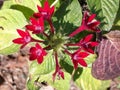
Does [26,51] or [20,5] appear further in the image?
[26,51]

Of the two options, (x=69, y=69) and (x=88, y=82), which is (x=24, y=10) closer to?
(x=69, y=69)

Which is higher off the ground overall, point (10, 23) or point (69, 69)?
point (10, 23)

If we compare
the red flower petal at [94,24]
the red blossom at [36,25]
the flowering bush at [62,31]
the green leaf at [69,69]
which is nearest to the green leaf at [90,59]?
the flowering bush at [62,31]

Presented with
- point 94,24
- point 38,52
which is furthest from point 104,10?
point 38,52

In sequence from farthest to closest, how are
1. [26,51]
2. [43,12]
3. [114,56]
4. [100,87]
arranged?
[26,51], [100,87], [114,56], [43,12]

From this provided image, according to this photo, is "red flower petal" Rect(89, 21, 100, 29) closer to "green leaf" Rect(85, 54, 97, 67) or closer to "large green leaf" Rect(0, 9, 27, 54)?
"green leaf" Rect(85, 54, 97, 67)

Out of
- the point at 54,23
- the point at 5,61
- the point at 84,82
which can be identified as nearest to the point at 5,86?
the point at 5,61

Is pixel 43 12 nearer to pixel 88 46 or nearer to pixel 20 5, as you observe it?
pixel 88 46
